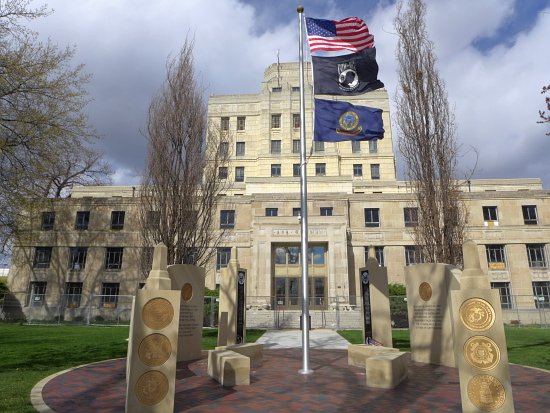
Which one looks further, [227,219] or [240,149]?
[240,149]

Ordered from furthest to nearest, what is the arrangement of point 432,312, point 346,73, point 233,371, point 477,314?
point 432,312
point 346,73
point 233,371
point 477,314

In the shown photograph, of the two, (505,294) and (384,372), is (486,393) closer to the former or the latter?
(384,372)

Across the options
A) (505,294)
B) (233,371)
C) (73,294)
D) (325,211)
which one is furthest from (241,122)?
(233,371)

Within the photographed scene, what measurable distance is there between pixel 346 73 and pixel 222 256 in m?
26.6

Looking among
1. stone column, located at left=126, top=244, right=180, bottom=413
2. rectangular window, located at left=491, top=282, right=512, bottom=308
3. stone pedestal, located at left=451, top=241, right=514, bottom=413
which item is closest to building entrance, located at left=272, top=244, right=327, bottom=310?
rectangular window, located at left=491, top=282, right=512, bottom=308

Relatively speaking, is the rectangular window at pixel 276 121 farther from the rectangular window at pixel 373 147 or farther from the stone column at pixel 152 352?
the stone column at pixel 152 352

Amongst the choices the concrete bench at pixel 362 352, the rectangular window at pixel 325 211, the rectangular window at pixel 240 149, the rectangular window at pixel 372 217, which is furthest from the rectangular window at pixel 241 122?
the concrete bench at pixel 362 352

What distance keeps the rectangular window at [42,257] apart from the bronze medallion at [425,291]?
35.2 metres

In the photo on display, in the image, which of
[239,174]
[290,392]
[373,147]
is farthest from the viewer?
[373,147]

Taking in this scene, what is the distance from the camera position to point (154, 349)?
6.26 m

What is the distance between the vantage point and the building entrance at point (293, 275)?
32.6 metres

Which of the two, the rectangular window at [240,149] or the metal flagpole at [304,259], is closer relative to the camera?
the metal flagpole at [304,259]

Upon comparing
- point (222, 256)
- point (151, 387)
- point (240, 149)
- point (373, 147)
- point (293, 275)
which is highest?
point (240, 149)

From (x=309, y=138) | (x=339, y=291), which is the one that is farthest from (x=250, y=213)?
(x=309, y=138)
